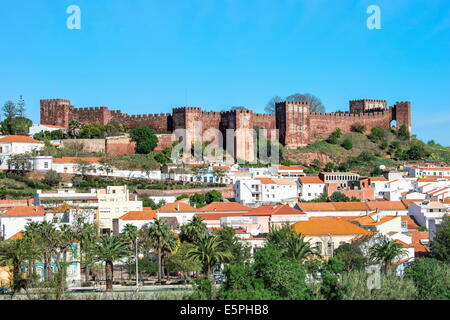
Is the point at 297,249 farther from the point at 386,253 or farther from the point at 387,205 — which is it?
the point at 387,205

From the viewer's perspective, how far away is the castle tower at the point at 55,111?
78.8 m

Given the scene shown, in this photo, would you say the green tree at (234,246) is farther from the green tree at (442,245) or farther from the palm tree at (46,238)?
the green tree at (442,245)

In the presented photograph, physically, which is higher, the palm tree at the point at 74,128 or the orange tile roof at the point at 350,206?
the palm tree at the point at 74,128

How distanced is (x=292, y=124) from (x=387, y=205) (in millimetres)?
21691

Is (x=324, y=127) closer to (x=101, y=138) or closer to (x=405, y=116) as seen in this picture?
(x=405, y=116)

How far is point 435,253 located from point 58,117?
46.5 metres

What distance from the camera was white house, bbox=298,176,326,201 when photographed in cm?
6425

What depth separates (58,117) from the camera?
79.1 meters

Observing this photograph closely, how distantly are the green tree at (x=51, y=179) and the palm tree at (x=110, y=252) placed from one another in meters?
22.5

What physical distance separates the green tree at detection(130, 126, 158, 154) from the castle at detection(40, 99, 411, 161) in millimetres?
2640

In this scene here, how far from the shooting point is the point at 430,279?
32812 mm

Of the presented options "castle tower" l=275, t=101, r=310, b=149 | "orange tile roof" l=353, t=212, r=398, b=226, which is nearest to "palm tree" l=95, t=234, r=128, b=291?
"orange tile roof" l=353, t=212, r=398, b=226

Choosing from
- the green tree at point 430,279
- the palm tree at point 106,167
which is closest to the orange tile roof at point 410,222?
the green tree at point 430,279

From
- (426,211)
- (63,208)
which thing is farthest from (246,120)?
(63,208)
